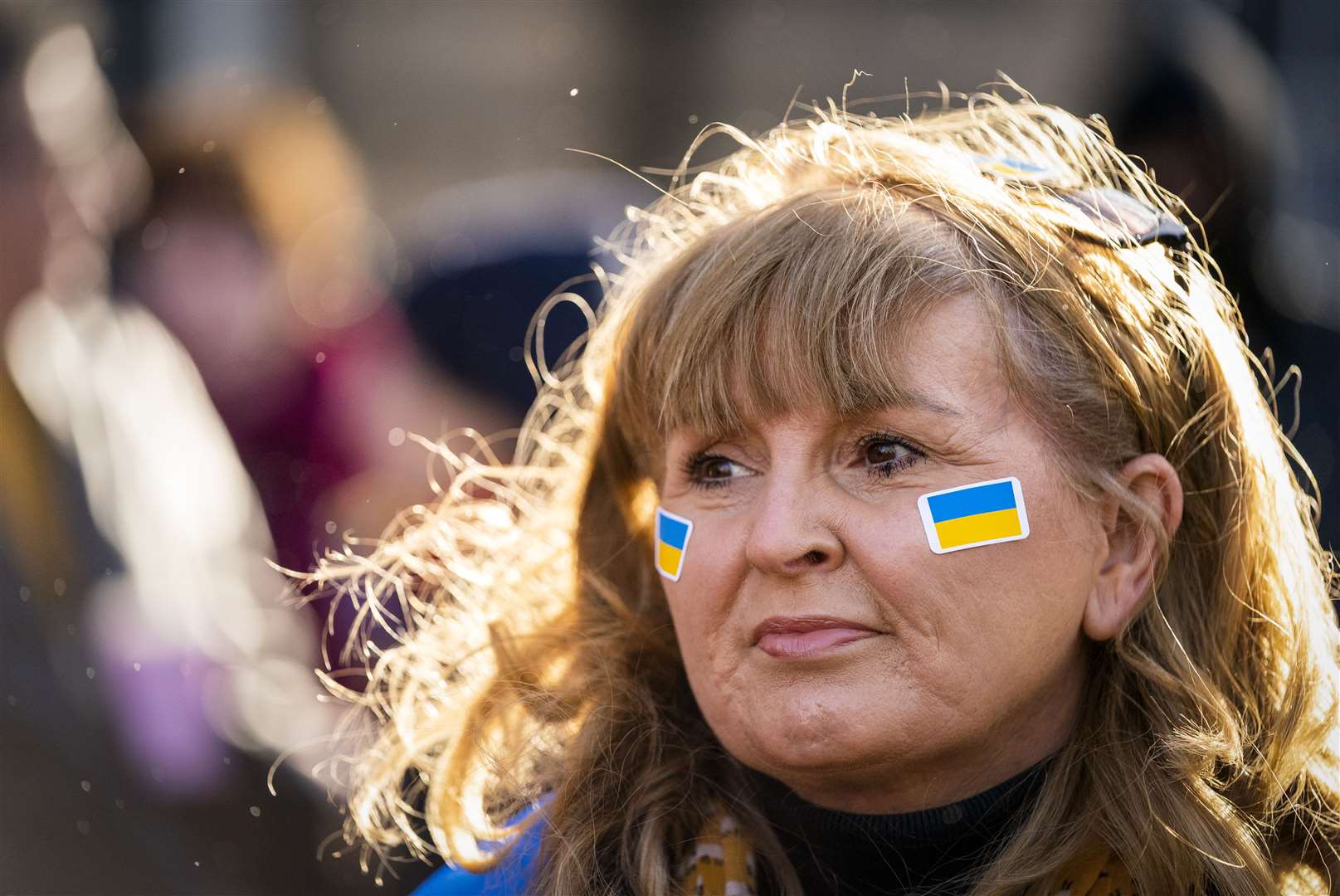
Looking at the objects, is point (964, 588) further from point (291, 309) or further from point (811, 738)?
point (291, 309)

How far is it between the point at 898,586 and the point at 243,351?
2.40 m

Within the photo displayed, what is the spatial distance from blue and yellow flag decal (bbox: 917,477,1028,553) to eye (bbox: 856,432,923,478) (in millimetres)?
53

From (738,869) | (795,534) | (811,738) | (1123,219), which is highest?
(1123,219)

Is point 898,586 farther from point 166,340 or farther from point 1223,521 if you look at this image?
point 166,340

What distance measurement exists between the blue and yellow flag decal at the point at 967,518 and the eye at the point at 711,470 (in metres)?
0.26

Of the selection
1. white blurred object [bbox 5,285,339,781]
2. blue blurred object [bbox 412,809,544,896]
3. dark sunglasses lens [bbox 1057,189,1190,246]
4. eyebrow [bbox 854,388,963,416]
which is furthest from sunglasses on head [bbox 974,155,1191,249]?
white blurred object [bbox 5,285,339,781]

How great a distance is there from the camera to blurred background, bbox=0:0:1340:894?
333cm

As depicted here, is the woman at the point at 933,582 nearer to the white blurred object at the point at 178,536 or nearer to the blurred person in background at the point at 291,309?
the blurred person in background at the point at 291,309

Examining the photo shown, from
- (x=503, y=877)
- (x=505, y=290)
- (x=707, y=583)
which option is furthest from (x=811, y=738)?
(x=505, y=290)

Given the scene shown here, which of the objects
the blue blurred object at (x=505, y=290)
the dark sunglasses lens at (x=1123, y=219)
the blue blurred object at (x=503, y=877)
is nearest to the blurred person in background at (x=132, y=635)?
the blue blurred object at (x=505, y=290)

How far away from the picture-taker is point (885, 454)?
5.70ft

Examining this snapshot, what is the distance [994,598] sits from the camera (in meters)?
1.71

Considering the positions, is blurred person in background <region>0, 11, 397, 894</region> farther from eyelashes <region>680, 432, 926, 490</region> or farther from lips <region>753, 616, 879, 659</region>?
eyelashes <region>680, 432, 926, 490</region>

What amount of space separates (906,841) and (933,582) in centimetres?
39
